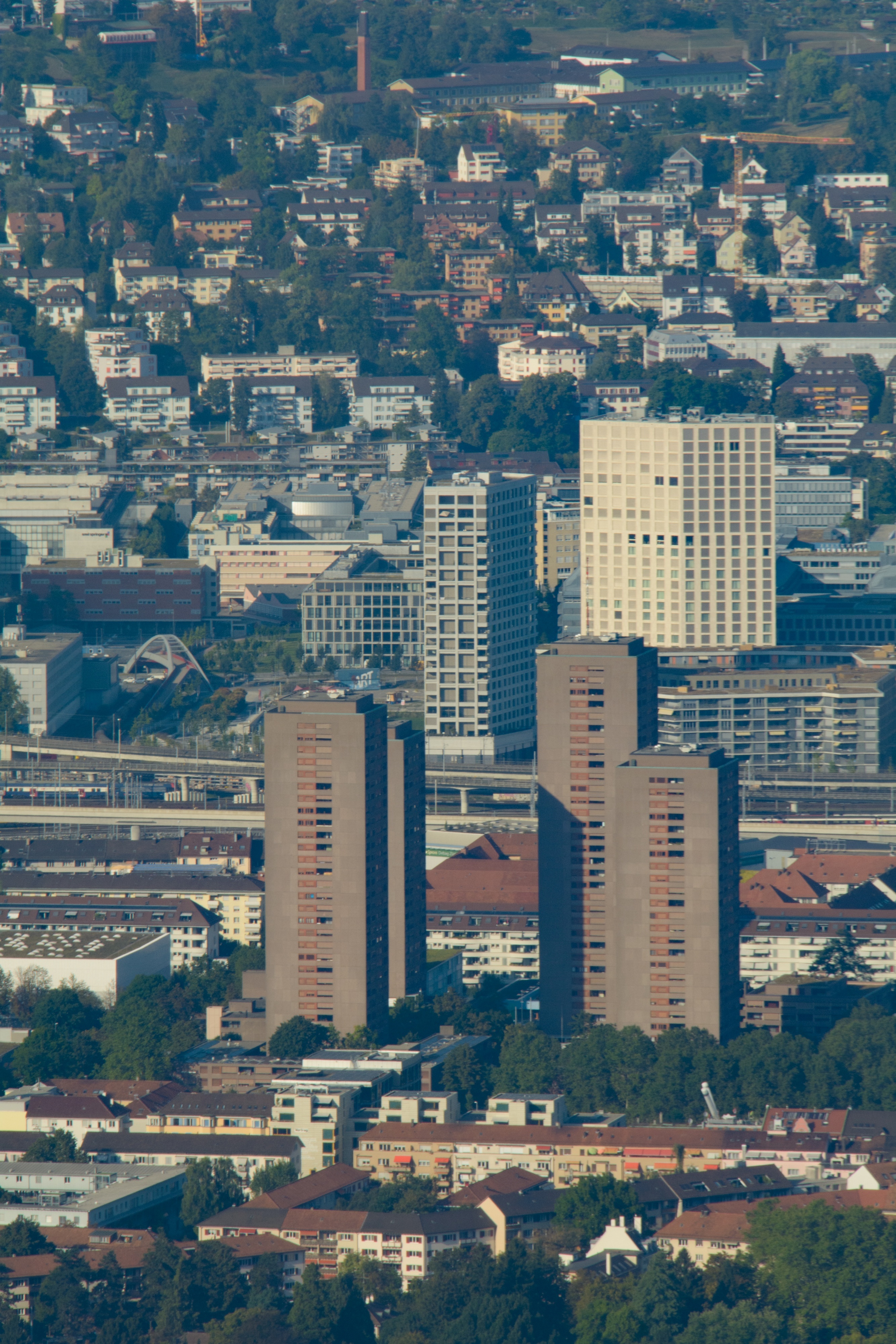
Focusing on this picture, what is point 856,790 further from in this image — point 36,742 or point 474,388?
point 474,388

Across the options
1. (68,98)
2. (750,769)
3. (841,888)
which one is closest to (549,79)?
(68,98)

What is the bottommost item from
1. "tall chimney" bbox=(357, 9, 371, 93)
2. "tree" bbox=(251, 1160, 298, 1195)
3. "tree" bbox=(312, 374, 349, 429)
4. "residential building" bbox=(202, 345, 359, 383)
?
"tree" bbox=(251, 1160, 298, 1195)

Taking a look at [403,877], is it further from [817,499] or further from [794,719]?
[817,499]

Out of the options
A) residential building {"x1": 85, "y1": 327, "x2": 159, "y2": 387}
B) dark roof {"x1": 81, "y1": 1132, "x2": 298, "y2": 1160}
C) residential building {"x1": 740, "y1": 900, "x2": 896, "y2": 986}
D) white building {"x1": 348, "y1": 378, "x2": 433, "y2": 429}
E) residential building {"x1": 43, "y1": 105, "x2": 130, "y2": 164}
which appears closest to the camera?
dark roof {"x1": 81, "y1": 1132, "x2": 298, "y2": 1160}

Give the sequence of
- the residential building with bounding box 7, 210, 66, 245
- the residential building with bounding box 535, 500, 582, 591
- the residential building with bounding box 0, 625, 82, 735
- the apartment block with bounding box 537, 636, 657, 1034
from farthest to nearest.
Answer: the residential building with bounding box 7, 210, 66, 245, the residential building with bounding box 535, 500, 582, 591, the residential building with bounding box 0, 625, 82, 735, the apartment block with bounding box 537, 636, 657, 1034

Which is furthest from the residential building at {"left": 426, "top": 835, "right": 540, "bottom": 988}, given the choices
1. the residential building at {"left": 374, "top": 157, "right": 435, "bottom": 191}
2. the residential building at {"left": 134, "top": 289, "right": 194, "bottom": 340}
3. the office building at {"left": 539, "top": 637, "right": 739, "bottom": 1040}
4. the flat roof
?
the residential building at {"left": 374, "top": 157, "right": 435, "bottom": 191}

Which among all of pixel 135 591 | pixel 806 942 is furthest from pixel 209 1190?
pixel 135 591

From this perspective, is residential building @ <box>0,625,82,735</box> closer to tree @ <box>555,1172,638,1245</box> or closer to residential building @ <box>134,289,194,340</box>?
residential building @ <box>134,289,194,340</box>
